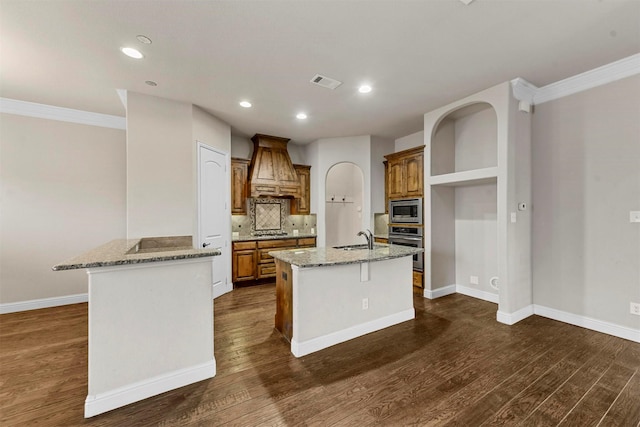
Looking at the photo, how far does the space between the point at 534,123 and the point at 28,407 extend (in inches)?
224

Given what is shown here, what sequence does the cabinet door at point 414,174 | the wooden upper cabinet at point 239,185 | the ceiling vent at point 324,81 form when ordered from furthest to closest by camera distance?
the wooden upper cabinet at point 239,185 → the cabinet door at point 414,174 → the ceiling vent at point 324,81

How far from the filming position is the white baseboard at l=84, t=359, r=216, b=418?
176 cm

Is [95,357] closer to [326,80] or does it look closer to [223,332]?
[223,332]

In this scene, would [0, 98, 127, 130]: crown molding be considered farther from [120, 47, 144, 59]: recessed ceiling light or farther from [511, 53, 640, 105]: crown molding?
[511, 53, 640, 105]: crown molding

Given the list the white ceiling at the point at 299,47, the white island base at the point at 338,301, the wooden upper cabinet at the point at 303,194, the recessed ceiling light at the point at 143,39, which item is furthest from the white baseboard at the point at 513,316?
the recessed ceiling light at the point at 143,39

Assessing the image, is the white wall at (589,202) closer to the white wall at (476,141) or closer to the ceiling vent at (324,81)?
the white wall at (476,141)

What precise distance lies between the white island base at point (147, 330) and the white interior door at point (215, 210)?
1.95 meters

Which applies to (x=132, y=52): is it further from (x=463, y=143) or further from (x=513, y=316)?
(x=513, y=316)

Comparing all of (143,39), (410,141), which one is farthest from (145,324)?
(410,141)

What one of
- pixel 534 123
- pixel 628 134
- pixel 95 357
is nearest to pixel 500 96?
pixel 534 123

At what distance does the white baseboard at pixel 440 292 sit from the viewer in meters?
4.09

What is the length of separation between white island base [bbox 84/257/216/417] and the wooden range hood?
317 centimetres

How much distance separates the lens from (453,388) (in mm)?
2006

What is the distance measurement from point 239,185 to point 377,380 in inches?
159
